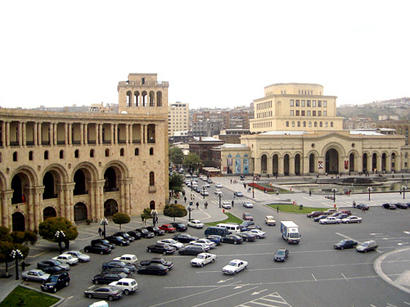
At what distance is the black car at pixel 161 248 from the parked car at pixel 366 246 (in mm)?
16118

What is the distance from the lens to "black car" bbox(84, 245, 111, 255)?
40541 millimetres

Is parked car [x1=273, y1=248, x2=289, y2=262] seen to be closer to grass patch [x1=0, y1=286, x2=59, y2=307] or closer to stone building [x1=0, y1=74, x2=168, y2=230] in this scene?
grass patch [x1=0, y1=286, x2=59, y2=307]

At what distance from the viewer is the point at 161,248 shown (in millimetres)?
40781

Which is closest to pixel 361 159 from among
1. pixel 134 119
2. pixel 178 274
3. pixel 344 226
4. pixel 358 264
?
pixel 344 226

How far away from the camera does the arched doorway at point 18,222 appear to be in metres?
47.5

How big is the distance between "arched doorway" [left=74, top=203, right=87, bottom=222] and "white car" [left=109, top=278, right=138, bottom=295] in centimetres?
2455

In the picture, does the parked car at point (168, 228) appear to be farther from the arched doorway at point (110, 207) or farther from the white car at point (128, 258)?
the white car at point (128, 258)

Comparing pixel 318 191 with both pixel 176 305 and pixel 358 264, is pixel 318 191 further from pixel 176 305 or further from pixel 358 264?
pixel 176 305

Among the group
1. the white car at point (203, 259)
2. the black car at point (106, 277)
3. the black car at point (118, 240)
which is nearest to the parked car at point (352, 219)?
the white car at point (203, 259)

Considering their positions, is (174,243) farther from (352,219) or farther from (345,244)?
(352,219)

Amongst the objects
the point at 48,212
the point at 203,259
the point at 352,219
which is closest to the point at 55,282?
the point at 203,259

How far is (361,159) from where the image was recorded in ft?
365

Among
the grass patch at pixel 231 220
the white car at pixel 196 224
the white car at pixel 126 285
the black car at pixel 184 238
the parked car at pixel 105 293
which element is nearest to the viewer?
the parked car at pixel 105 293

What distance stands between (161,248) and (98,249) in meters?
5.43
